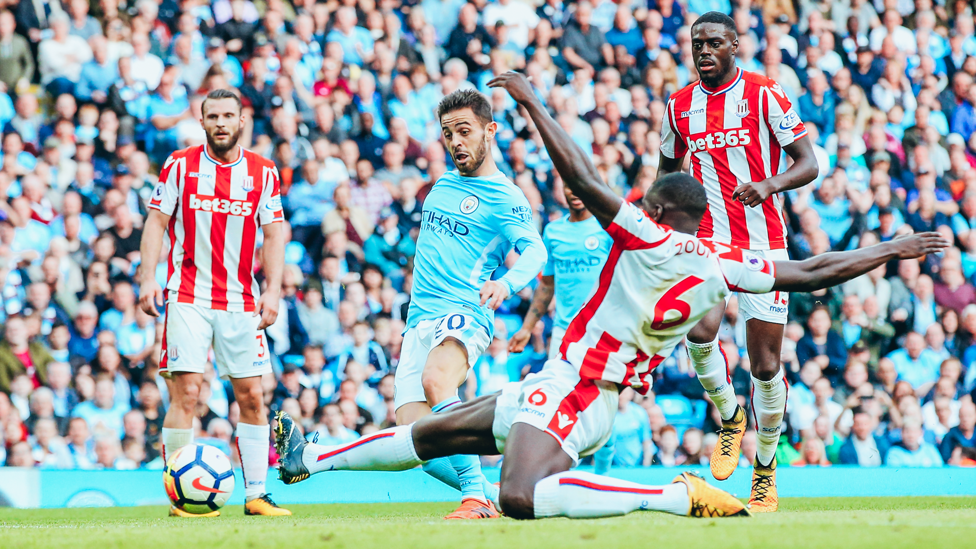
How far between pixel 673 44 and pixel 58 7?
7.70 meters

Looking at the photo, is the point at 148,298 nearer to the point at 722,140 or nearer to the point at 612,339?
the point at 612,339

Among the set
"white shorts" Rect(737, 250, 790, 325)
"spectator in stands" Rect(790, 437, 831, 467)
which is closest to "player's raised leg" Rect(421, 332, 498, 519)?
"white shorts" Rect(737, 250, 790, 325)

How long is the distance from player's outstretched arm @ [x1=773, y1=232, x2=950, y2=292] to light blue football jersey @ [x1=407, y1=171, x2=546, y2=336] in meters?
1.70

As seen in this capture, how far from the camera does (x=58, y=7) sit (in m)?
11.5

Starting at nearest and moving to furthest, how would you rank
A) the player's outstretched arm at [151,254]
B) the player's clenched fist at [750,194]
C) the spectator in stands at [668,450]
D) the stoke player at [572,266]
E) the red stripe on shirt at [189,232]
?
the player's clenched fist at [750,194], the player's outstretched arm at [151,254], the red stripe on shirt at [189,232], the stoke player at [572,266], the spectator in stands at [668,450]

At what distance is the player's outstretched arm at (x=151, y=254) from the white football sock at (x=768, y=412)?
3897 mm

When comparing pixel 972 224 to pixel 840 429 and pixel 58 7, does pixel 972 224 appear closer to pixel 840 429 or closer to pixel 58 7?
pixel 840 429

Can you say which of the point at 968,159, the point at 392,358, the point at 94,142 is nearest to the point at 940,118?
the point at 968,159

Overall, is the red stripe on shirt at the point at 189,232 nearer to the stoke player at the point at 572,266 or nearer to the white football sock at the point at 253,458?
the white football sock at the point at 253,458

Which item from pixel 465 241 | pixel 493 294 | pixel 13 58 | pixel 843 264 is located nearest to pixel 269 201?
pixel 465 241

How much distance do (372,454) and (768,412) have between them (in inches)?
107

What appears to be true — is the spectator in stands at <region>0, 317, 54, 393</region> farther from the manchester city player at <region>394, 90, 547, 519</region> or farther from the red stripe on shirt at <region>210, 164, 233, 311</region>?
the manchester city player at <region>394, 90, 547, 519</region>

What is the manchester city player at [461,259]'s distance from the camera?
6.03 metres

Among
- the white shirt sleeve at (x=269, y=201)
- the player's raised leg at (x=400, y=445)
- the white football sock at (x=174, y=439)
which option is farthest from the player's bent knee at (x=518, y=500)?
the white shirt sleeve at (x=269, y=201)
